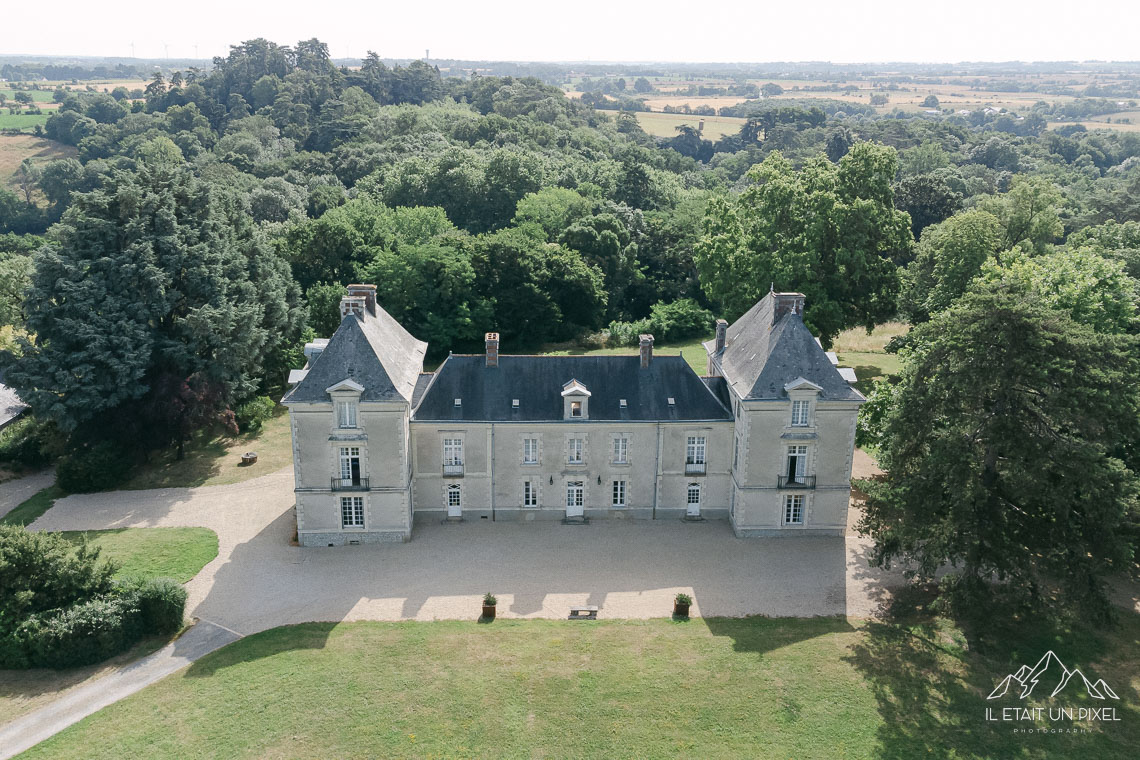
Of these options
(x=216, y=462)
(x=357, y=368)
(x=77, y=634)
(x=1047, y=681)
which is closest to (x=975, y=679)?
(x=1047, y=681)

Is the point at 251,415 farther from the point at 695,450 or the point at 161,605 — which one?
the point at 695,450

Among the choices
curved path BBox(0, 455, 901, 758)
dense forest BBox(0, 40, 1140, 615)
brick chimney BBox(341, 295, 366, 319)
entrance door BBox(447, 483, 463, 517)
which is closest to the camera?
curved path BBox(0, 455, 901, 758)

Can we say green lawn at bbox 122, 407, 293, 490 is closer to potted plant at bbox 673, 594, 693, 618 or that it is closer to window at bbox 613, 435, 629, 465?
window at bbox 613, 435, 629, 465

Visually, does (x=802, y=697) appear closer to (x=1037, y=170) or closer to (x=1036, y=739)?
(x=1036, y=739)

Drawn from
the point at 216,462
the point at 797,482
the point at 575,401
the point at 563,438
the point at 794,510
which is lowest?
the point at 216,462

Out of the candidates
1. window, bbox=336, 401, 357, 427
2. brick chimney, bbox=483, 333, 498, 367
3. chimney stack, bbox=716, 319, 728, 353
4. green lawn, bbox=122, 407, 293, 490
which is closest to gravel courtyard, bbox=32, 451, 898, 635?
green lawn, bbox=122, 407, 293, 490

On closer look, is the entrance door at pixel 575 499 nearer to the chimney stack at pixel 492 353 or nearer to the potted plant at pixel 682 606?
the chimney stack at pixel 492 353

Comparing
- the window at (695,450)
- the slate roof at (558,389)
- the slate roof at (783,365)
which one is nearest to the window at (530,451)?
the slate roof at (558,389)
